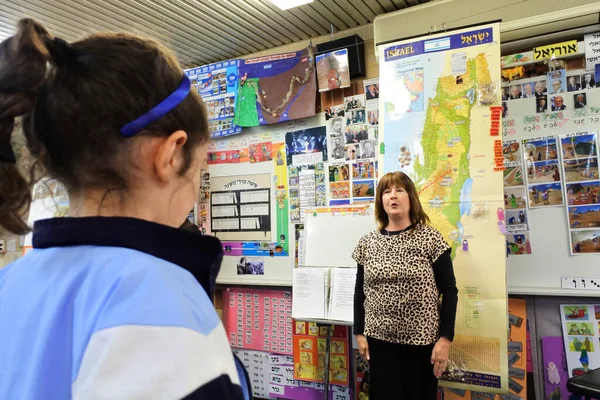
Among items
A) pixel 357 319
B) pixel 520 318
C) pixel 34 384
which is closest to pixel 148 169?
pixel 34 384

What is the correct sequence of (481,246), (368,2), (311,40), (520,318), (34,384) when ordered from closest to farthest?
Result: 1. (34,384)
2. (481,246)
3. (520,318)
4. (368,2)
5. (311,40)

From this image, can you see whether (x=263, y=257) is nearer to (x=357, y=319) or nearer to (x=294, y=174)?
(x=294, y=174)

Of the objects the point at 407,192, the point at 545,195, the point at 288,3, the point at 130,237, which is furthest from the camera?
the point at 288,3

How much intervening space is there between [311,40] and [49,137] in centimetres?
293

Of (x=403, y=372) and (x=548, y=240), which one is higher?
(x=548, y=240)

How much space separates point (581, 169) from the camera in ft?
7.51

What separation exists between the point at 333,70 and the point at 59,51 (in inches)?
102

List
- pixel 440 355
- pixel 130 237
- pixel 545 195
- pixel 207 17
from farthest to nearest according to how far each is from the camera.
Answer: pixel 207 17 < pixel 545 195 < pixel 440 355 < pixel 130 237

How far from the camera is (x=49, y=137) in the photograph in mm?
→ 509

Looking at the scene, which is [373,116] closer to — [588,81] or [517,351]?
[588,81]

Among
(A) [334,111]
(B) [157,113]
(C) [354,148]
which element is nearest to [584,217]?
(C) [354,148]

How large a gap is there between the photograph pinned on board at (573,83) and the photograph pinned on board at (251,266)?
7.40 feet

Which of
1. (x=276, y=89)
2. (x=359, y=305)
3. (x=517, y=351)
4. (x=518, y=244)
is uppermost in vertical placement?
(x=276, y=89)

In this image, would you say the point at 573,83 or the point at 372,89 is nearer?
the point at 573,83
